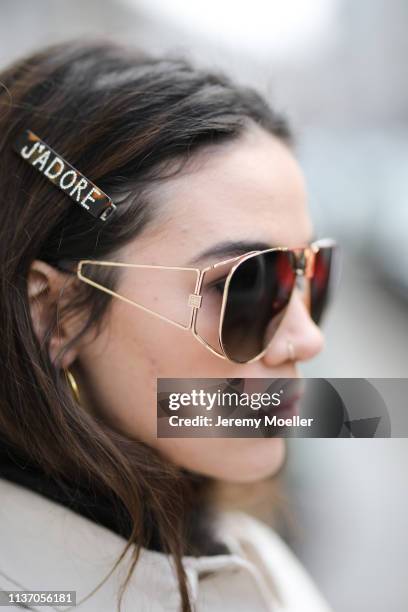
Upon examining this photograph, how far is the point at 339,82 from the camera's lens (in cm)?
894

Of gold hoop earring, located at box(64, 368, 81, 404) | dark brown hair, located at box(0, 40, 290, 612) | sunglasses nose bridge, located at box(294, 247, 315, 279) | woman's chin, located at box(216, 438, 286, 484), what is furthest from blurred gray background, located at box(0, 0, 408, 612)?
gold hoop earring, located at box(64, 368, 81, 404)

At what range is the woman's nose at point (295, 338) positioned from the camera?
107 centimetres

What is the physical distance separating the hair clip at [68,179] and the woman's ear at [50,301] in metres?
0.14

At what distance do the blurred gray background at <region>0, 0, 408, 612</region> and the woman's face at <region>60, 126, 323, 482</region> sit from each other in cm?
38

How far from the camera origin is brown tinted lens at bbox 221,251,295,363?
98 centimetres

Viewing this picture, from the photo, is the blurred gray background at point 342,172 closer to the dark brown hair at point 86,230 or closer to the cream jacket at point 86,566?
the dark brown hair at point 86,230

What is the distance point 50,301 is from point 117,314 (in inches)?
5.0

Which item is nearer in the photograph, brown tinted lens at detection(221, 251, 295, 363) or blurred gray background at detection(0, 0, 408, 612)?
brown tinted lens at detection(221, 251, 295, 363)

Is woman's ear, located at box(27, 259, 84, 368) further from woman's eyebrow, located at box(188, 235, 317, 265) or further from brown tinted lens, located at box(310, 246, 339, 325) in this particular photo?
brown tinted lens, located at box(310, 246, 339, 325)


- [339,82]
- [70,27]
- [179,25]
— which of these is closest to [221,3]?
[179,25]

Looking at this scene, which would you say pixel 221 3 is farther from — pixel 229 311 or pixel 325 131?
pixel 229 311

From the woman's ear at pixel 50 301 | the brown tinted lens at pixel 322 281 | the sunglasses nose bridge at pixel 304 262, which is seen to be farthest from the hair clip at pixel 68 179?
the brown tinted lens at pixel 322 281

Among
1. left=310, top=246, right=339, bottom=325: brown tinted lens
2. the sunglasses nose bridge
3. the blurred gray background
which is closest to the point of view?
the sunglasses nose bridge

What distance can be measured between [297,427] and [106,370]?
42cm
